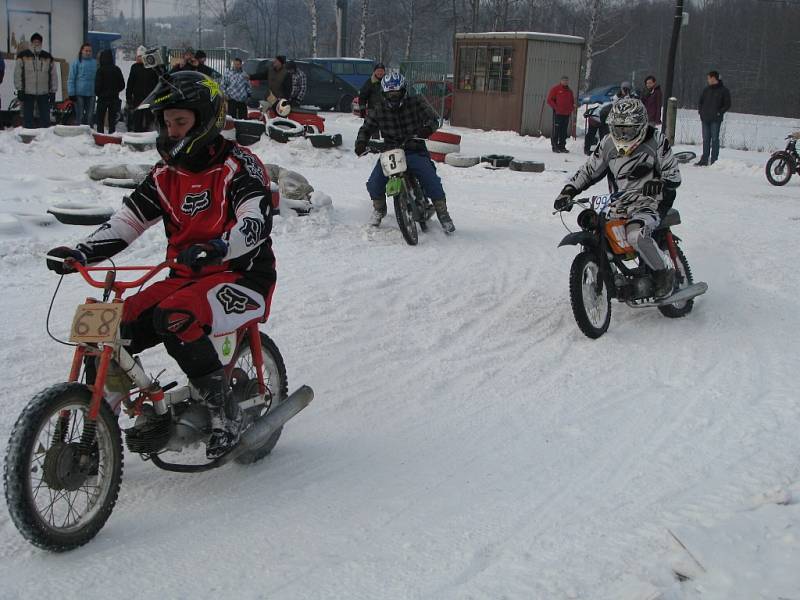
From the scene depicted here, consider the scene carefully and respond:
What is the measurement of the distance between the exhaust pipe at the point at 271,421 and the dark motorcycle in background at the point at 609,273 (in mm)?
3083

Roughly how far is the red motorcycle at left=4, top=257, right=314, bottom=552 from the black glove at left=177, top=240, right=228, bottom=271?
0.89 ft

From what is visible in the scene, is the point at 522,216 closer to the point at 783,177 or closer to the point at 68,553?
the point at 783,177

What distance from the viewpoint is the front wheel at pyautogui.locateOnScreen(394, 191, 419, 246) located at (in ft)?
32.4

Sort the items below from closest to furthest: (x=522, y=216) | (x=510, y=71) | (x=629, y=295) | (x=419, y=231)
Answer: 1. (x=629, y=295)
2. (x=419, y=231)
3. (x=522, y=216)
4. (x=510, y=71)

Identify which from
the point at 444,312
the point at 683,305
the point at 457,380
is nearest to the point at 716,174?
the point at 683,305

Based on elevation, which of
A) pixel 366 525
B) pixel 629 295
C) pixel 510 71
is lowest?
pixel 366 525

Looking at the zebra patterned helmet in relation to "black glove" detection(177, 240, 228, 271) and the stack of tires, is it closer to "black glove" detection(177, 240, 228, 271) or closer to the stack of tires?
"black glove" detection(177, 240, 228, 271)

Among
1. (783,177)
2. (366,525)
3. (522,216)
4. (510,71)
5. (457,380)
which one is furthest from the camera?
(510,71)

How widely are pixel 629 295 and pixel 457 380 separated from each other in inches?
84.4

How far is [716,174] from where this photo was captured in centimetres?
1808

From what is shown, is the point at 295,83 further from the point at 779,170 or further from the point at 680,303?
the point at 680,303

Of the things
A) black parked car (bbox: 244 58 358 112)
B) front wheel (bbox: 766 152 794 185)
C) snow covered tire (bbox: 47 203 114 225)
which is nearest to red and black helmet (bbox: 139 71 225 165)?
snow covered tire (bbox: 47 203 114 225)

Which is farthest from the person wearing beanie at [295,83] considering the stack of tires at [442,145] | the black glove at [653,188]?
the black glove at [653,188]

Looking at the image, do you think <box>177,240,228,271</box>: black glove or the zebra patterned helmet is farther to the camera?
the zebra patterned helmet
